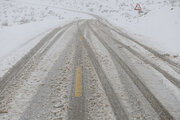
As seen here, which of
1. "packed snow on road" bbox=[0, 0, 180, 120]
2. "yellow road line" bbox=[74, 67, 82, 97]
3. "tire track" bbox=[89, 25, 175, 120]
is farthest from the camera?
"yellow road line" bbox=[74, 67, 82, 97]

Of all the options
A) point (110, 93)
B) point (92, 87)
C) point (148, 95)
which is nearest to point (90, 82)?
point (92, 87)

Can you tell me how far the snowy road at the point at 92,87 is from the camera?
308 cm

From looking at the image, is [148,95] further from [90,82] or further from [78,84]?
[78,84]

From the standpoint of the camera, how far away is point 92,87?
3.96 m

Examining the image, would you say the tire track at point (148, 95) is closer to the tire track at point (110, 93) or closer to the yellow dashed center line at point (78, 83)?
the tire track at point (110, 93)

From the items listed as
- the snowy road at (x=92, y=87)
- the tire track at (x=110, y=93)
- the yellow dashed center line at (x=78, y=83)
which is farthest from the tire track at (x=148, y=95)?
the yellow dashed center line at (x=78, y=83)

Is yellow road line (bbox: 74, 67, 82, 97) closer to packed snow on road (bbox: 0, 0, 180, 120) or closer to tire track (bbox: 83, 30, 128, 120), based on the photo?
packed snow on road (bbox: 0, 0, 180, 120)

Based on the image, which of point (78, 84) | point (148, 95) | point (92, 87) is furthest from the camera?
point (78, 84)

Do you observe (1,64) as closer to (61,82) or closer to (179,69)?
(61,82)

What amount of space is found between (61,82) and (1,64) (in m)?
2.92

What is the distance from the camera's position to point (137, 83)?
13.6 ft

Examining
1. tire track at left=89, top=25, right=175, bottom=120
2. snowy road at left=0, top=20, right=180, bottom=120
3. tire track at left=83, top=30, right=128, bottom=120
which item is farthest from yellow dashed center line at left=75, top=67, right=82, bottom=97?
tire track at left=89, top=25, right=175, bottom=120

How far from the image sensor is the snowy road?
3.08 metres

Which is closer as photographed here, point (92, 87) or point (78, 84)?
point (92, 87)
